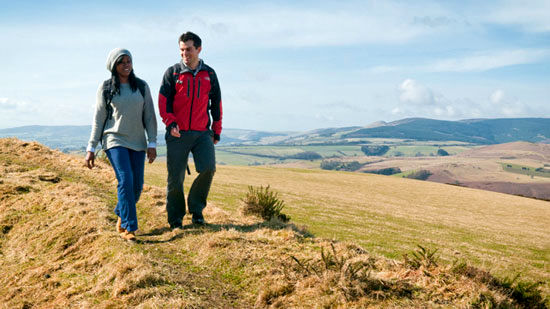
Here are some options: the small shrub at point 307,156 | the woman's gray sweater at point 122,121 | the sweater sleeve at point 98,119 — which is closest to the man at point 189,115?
the woman's gray sweater at point 122,121

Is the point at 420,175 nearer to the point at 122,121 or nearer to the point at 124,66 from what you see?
the point at 122,121

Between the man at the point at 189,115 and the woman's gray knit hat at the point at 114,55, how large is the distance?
65 centimetres

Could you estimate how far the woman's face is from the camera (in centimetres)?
541

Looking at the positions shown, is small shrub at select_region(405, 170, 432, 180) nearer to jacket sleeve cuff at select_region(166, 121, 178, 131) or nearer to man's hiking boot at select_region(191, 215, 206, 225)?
man's hiking boot at select_region(191, 215, 206, 225)

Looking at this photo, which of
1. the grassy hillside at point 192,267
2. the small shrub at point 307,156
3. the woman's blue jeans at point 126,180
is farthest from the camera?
the small shrub at point 307,156

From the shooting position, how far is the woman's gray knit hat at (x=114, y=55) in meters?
5.38

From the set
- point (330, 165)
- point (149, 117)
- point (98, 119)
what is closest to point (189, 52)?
point (149, 117)

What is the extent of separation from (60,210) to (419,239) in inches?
454

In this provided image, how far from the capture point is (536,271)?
11.0 m

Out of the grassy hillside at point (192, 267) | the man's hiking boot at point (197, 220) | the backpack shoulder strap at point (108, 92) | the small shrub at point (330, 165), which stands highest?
the backpack shoulder strap at point (108, 92)

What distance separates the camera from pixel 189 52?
18.4 ft

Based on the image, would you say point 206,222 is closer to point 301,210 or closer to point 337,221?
point 337,221

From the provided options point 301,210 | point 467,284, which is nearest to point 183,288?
point 467,284

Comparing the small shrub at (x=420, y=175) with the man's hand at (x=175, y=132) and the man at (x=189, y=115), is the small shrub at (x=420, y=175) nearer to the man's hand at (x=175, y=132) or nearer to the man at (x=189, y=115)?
the man at (x=189, y=115)
